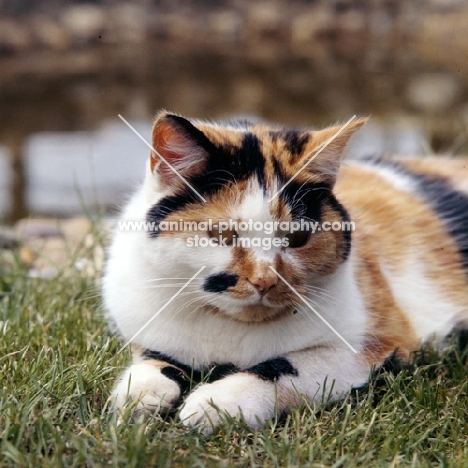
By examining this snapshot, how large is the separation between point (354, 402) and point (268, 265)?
539 mm

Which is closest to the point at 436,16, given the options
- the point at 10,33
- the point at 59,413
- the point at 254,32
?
the point at 254,32

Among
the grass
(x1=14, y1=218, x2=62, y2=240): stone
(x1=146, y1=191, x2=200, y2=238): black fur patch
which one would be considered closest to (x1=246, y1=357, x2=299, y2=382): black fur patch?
the grass

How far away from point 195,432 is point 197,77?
26.4ft

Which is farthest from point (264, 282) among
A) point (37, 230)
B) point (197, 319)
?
point (37, 230)

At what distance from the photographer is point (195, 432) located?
187 cm

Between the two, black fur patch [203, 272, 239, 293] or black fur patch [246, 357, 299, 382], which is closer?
black fur patch [203, 272, 239, 293]

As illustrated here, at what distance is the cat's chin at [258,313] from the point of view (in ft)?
6.48

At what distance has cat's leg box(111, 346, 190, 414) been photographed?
6.45 ft

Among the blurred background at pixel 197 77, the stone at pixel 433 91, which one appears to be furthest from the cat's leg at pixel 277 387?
the stone at pixel 433 91

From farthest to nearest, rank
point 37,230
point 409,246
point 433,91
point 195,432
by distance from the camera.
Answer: point 433,91
point 37,230
point 409,246
point 195,432

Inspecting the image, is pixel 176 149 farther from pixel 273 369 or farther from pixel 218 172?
pixel 273 369

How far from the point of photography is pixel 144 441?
1.72 metres

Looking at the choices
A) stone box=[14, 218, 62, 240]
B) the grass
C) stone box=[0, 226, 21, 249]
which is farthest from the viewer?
stone box=[14, 218, 62, 240]

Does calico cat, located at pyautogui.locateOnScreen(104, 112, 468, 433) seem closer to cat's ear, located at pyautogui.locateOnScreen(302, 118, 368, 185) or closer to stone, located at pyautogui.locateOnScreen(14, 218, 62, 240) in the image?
cat's ear, located at pyautogui.locateOnScreen(302, 118, 368, 185)
